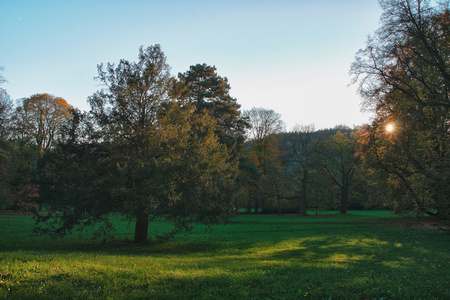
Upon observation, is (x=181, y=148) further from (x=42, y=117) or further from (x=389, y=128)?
(x=42, y=117)

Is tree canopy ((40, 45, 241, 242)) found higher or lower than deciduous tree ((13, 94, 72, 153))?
lower

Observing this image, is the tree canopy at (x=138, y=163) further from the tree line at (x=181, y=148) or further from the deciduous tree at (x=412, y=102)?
the deciduous tree at (x=412, y=102)

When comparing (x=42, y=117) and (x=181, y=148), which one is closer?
(x=181, y=148)

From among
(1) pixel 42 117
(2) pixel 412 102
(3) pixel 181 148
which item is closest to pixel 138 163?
(3) pixel 181 148

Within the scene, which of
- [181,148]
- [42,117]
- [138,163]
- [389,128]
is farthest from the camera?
[42,117]

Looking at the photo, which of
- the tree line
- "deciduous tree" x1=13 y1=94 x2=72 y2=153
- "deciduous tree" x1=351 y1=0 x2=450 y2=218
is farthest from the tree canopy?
"deciduous tree" x1=13 y1=94 x2=72 y2=153

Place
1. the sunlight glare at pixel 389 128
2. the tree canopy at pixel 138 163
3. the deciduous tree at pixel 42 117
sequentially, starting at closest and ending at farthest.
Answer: the tree canopy at pixel 138 163
the sunlight glare at pixel 389 128
the deciduous tree at pixel 42 117

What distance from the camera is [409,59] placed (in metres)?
16.7

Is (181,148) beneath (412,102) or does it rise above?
beneath

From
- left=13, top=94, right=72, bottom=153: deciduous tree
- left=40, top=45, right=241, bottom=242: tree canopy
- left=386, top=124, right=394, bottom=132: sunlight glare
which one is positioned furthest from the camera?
left=13, top=94, right=72, bottom=153: deciduous tree

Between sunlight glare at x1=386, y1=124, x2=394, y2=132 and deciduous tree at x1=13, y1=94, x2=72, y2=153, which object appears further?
deciduous tree at x1=13, y1=94, x2=72, y2=153

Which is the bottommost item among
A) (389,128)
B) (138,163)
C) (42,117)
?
(138,163)

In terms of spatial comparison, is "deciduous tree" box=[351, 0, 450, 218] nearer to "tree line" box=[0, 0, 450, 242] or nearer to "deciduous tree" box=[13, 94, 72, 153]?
"tree line" box=[0, 0, 450, 242]

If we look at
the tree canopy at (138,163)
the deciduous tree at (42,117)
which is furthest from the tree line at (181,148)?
the deciduous tree at (42,117)
